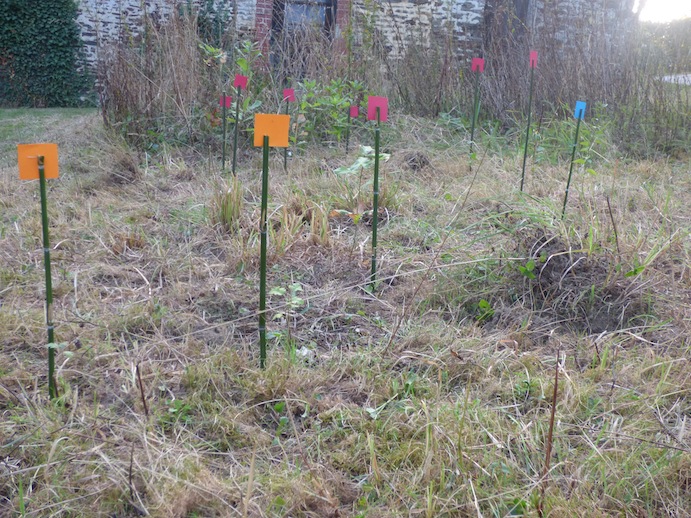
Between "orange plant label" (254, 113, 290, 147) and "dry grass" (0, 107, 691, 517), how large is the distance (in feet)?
2.08

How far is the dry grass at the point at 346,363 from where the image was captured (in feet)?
5.17

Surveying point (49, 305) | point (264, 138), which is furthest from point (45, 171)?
point (264, 138)

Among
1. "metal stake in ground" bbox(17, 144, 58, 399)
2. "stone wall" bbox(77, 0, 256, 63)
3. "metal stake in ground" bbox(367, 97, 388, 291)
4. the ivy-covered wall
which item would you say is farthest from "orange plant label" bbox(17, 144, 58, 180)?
the ivy-covered wall

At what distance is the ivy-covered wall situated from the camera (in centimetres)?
953

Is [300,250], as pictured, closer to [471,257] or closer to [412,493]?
[471,257]

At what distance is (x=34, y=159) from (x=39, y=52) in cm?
913

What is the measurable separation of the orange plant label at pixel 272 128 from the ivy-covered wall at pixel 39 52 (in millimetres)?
9003

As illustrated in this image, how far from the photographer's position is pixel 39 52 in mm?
9680

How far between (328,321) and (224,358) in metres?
0.50

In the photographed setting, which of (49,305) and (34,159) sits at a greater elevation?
(34,159)

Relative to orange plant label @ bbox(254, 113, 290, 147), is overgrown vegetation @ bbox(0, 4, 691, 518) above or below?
below

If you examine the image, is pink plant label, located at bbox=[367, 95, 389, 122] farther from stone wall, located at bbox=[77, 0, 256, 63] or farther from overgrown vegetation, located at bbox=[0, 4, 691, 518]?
stone wall, located at bbox=[77, 0, 256, 63]

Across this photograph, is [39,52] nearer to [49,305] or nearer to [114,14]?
[114,14]

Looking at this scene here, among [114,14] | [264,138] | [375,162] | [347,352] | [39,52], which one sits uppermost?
[114,14]
